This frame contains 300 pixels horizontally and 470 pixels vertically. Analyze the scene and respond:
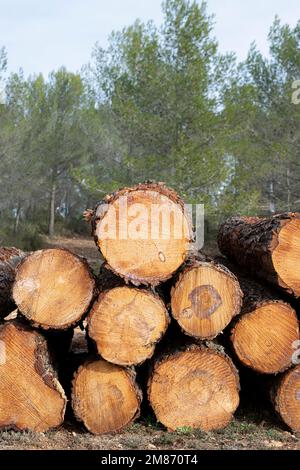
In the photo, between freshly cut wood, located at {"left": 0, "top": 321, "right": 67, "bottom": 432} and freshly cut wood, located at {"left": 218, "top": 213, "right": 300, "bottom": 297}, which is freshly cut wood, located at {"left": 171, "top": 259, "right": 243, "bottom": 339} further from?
freshly cut wood, located at {"left": 0, "top": 321, "right": 67, "bottom": 432}

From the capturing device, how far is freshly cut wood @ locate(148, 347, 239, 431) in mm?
3666

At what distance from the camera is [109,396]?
3.61m

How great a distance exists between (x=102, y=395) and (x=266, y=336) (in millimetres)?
1223

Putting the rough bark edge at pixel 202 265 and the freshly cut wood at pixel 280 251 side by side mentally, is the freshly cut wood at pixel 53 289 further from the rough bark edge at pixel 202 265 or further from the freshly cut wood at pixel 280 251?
the freshly cut wood at pixel 280 251

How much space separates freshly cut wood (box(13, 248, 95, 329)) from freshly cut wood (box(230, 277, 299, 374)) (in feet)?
3.66

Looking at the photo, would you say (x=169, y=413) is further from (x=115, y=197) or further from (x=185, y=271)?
(x=115, y=197)

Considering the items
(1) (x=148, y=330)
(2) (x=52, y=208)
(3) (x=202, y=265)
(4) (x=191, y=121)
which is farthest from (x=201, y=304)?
(2) (x=52, y=208)

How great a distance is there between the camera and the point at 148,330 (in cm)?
354

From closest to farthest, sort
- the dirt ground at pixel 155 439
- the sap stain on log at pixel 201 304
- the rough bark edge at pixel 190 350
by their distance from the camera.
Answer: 1. the dirt ground at pixel 155 439
2. the sap stain on log at pixel 201 304
3. the rough bark edge at pixel 190 350

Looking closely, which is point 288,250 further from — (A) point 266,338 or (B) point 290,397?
(B) point 290,397

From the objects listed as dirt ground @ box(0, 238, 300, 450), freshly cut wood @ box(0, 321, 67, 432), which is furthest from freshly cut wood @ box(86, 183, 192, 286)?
dirt ground @ box(0, 238, 300, 450)

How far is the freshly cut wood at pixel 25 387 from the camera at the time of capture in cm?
356

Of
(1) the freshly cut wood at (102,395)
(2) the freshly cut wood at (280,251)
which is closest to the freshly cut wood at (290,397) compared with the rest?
(2) the freshly cut wood at (280,251)

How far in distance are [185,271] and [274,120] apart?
1269 centimetres
